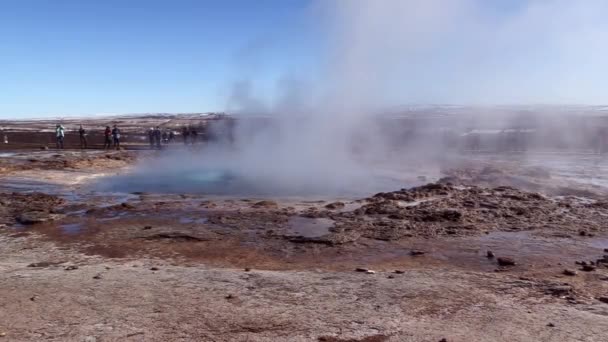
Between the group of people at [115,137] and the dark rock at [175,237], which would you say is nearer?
the dark rock at [175,237]

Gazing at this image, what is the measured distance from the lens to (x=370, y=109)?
21750mm

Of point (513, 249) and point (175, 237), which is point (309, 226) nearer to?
point (175, 237)

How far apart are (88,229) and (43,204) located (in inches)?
110

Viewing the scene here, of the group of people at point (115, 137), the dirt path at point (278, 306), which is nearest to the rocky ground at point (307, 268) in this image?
the dirt path at point (278, 306)

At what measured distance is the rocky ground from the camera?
4348mm

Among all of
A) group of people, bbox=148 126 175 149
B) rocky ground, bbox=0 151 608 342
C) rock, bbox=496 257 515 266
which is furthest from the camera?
group of people, bbox=148 126 175 149

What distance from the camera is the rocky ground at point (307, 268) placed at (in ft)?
14.3

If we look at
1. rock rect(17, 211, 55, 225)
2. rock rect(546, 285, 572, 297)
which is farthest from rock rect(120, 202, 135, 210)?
rock rect(546, 285, 572, 297)

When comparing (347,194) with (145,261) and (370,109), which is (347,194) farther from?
(370,109)

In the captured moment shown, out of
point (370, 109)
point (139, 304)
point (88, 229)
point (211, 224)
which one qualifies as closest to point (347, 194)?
point (211, 224)

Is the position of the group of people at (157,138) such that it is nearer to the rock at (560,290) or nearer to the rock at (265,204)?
the rock at (265,204)

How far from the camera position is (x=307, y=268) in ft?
20.3

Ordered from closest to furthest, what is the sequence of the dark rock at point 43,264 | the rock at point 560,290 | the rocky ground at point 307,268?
→ the rocky ground at point 307,268 < the rock at point 560,290 < the dark rock at point 43,264

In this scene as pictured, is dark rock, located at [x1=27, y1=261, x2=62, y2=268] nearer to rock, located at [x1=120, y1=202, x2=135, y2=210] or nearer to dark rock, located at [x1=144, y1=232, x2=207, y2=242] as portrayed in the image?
dark rock, located at [x1=144, y1=232, x2=207, y2=242]
